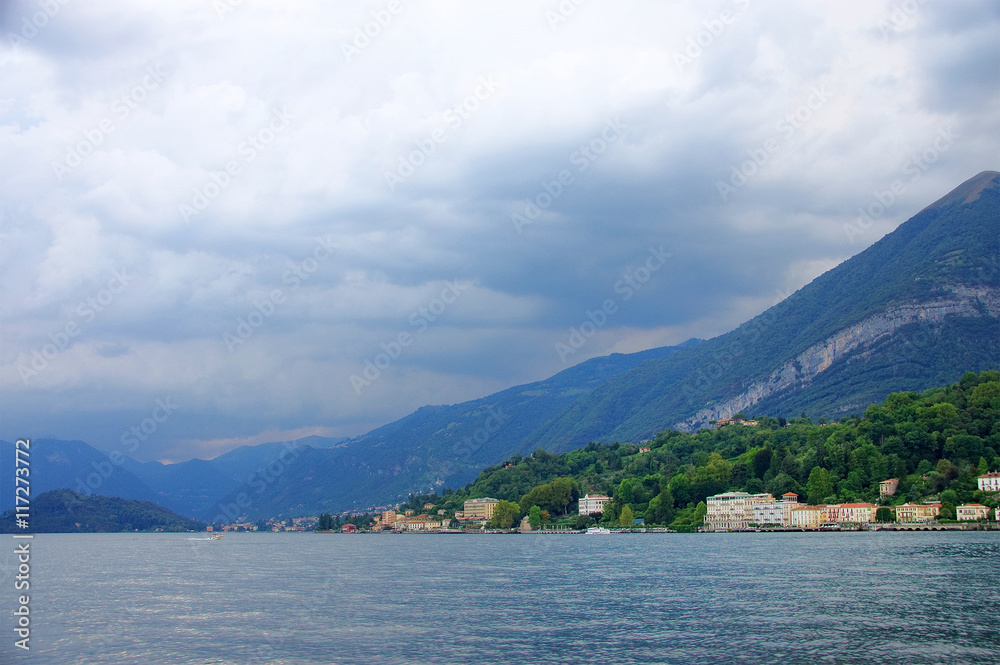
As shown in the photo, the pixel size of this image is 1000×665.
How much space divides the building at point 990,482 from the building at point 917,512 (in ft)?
23.7

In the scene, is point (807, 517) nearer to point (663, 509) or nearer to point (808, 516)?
point (808, 516)

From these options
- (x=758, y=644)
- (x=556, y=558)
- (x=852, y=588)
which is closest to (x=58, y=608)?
(x=758, y=644)

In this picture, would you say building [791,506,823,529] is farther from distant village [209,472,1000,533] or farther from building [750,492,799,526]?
building [750,492,799,526]

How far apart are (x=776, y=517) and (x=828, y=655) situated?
143m

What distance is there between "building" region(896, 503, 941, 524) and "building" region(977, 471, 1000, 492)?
23.7 feet

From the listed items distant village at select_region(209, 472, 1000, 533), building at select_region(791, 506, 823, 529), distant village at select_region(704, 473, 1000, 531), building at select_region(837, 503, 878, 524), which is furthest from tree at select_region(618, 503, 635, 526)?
building at select_region(837, 503, 878, 524)

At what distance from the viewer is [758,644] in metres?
38.3

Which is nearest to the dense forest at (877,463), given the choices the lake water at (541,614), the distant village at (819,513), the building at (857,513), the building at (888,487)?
the building at (888,487)

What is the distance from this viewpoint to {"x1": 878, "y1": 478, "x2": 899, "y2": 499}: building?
6250 inches

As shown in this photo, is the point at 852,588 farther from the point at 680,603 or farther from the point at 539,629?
the point at 539,629

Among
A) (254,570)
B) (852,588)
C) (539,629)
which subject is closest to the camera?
(539,629)

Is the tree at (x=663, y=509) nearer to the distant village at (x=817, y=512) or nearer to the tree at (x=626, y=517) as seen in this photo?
the tree at (x=626, y=517)

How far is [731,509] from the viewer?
176 meters

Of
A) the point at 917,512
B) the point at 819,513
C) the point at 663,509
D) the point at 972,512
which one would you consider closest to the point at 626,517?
the point at 663,509
